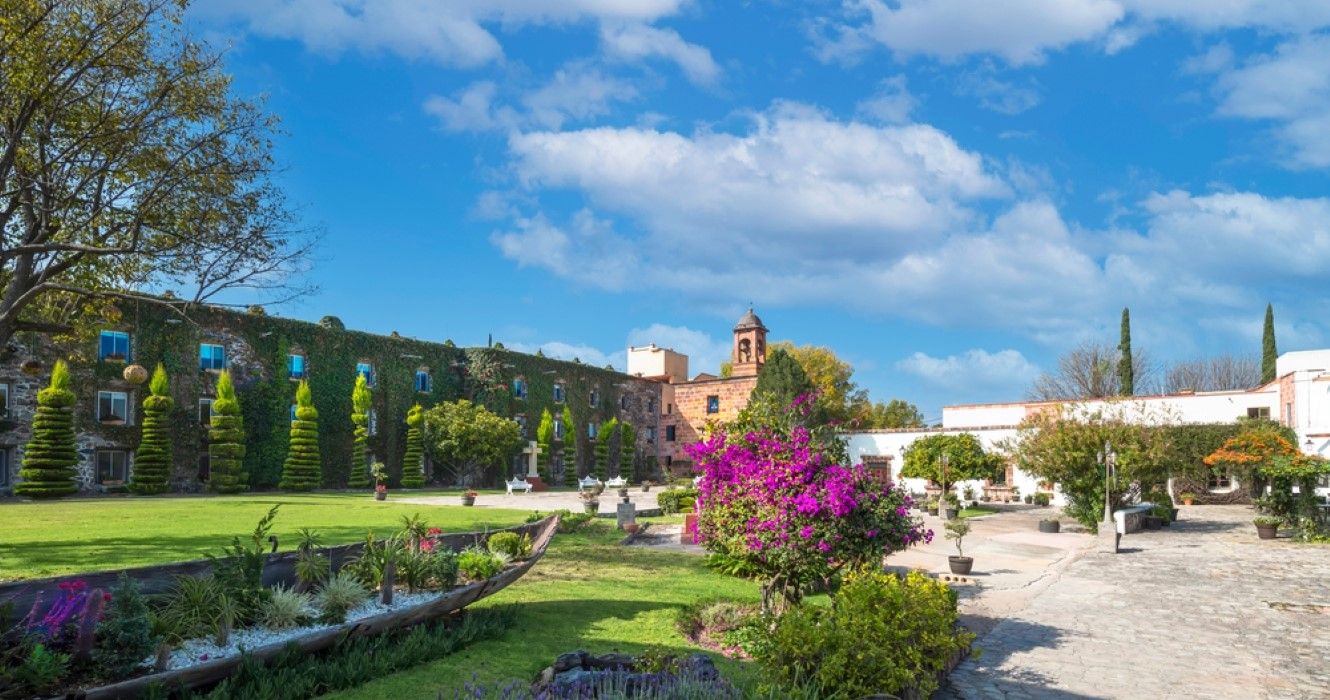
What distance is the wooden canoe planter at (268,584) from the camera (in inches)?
231

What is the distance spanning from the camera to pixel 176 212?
14305mm

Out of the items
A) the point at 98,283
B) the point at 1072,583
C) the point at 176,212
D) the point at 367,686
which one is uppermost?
the point at 176,212

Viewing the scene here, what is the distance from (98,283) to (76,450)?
1782cm

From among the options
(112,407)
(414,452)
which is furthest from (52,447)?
(414,452)

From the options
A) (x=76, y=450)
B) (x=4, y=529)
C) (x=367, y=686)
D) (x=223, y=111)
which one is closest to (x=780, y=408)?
(x=367, y=686)

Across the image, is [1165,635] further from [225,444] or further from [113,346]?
[113,346]

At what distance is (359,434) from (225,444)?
739 cm

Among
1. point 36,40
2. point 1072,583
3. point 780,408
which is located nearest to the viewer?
point 780,408

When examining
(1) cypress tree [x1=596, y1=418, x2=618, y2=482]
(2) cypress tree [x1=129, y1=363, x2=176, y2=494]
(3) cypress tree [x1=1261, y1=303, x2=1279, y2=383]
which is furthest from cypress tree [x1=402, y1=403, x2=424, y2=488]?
(3) cypress tree [x1=1261, y1=303, x2=1279, y2=383]

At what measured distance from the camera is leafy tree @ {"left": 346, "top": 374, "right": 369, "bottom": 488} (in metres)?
39.5

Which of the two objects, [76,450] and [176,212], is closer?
[176,212]

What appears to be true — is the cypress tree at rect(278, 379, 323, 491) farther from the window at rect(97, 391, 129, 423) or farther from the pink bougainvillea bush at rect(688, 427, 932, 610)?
the pink bougainvillea bush at rect(688, 427, 932, 610)

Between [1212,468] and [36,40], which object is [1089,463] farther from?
[36,40]

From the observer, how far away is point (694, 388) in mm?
60750
